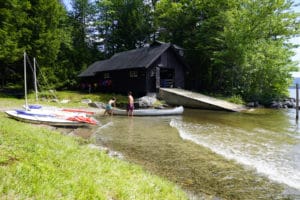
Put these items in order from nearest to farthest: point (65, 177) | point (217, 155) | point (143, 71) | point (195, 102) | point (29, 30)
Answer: point (65, 177) < point (217, 155) < point (195, 102) < point (29, 30) < point (143, 71)

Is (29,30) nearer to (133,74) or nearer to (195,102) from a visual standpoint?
(133,74)

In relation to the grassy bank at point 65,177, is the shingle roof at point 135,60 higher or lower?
higher

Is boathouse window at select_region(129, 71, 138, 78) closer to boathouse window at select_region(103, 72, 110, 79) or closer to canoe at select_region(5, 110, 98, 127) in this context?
boathouse window at select_region(103, 72, 110, 79)

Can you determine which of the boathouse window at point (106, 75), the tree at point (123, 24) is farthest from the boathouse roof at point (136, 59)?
the tree at point (123, 24)

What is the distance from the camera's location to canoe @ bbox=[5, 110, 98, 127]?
12.2 meters

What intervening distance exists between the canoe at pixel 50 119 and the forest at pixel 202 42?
38.0 ft

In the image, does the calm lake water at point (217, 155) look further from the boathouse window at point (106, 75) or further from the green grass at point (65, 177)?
the boathouse window at point (106, 75)

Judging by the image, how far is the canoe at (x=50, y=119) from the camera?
12188 millimetres

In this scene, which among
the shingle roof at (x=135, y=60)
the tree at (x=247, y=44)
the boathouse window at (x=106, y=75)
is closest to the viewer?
the shingle roof at (x=135, y=60)

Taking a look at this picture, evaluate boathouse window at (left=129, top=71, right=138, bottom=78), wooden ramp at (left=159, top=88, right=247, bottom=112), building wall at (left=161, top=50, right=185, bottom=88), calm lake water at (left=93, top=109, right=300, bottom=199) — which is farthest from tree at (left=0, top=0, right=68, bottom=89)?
calm lake water at (left=93, top=109, right=300, bottom=199)

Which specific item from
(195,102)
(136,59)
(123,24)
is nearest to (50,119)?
(195,102)

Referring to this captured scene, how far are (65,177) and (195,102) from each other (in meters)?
19.2

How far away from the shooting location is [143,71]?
86.4 feet

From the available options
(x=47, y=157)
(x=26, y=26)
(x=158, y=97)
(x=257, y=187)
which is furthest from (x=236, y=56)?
(x=47, y=157)
